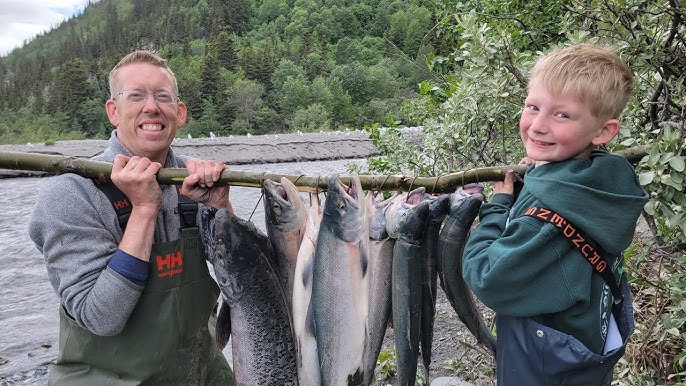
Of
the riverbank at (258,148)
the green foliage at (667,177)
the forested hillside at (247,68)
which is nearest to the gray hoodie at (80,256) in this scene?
the green foliage at (667,177)

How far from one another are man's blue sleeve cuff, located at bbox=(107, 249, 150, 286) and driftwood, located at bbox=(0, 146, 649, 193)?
371mm

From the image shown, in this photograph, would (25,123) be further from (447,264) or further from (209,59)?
(447,264)

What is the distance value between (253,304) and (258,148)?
29532mm

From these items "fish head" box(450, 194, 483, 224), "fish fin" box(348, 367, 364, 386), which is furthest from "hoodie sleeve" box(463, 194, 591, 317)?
"fish fin" box(348, 367, 364, 386)

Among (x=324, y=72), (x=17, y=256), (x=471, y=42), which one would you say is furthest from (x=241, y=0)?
(x=471, y=42)

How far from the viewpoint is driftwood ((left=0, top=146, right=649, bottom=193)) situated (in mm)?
2281

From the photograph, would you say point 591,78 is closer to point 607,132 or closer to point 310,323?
point 607,132

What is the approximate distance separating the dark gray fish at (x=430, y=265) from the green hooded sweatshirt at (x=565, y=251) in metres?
0.36

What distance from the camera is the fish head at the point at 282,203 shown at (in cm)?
230

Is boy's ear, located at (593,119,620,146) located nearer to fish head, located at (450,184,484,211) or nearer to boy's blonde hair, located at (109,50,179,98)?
fish head, located at (450,184,484,211)

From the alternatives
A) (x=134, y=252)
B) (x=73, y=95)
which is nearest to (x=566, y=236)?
(x=134, y=252)

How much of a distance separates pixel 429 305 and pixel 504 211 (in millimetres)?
581

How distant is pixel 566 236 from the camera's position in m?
1.83

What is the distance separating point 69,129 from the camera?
61469 millimetres
